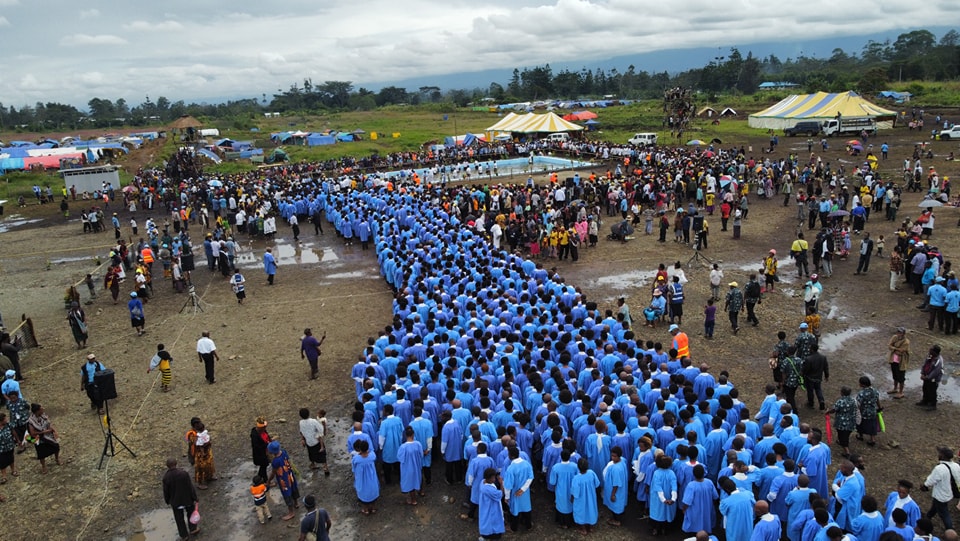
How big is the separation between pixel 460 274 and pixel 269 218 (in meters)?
11.9

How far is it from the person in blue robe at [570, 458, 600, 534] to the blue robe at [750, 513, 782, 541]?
180 centimetres

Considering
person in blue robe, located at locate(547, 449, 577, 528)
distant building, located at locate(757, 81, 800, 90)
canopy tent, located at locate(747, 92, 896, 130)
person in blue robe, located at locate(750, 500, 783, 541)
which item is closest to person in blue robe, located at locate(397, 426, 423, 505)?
person in blue robe, located at locate(547, 449, 577, 528)

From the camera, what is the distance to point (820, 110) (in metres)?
43.1

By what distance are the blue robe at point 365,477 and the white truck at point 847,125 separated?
44.1 metres

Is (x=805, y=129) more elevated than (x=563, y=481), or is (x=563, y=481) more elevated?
(x=805, y=129)

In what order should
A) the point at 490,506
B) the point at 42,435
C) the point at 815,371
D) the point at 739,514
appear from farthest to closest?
the point at 815,371
the point at 42,435
the point at 490,506
the point at 739,514

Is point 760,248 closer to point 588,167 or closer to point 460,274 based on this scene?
point 460,274

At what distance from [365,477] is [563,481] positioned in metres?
2.46

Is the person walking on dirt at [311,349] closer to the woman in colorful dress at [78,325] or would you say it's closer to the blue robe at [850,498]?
the woman in colorful dress at [78,325]

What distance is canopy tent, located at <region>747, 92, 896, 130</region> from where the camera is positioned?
41875 millimetres

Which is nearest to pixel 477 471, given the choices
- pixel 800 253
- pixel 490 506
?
pixel 490 506

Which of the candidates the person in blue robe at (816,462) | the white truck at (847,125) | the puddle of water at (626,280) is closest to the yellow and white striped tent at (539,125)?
the white truck at (847,125)

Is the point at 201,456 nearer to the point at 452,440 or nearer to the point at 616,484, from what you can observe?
the point at 452,440

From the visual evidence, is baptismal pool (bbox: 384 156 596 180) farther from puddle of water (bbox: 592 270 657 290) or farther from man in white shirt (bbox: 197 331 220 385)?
man in white shirt (bbox: 197 331 220 385)
